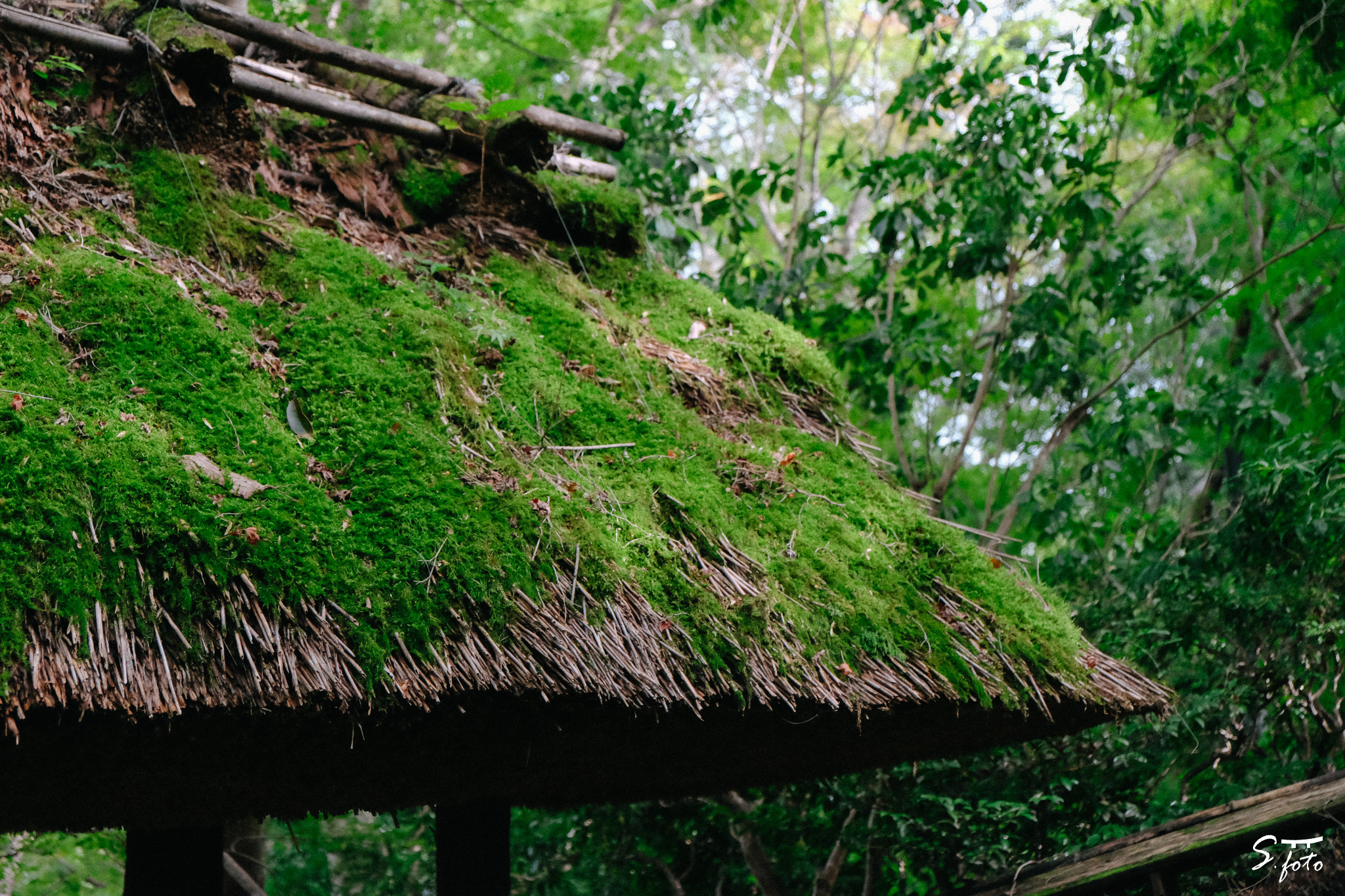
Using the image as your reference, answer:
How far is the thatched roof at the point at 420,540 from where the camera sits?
2.07 metres

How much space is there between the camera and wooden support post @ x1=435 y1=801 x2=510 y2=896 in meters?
3.80

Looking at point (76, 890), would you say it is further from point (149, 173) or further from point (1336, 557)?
point (1336, 557)

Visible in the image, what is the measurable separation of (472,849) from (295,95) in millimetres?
3156

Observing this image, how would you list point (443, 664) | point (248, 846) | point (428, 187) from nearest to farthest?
1. point (443, 664)
2. point (428, 187)
3. point (248, 846)

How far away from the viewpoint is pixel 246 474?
2375 millimetres

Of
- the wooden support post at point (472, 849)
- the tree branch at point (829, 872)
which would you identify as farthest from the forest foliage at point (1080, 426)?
the wooden support post at point (472, 849)

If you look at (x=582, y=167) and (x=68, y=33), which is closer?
(x=68, y=33)

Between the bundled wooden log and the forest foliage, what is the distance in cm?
117

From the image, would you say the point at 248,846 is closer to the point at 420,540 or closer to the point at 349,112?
the point at 349,112

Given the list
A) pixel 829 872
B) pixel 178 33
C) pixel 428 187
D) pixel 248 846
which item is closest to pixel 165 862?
pixel 428 187

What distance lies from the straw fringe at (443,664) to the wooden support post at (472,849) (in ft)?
5.63

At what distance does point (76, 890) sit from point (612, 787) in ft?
17.2

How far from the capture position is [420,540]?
241 centimetres

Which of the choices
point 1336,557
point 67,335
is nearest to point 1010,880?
point 1336,557
